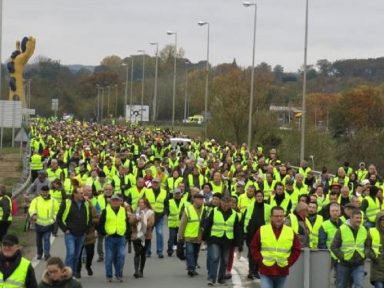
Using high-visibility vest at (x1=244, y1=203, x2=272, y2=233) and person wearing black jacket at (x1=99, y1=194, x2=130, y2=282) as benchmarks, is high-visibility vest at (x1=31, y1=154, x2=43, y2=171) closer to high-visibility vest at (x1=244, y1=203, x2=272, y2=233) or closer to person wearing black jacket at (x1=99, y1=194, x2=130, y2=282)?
person wearing black jacket at (x1=99, y1=194, x2=130, y2=282)

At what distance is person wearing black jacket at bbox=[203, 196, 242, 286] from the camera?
49.3 ft

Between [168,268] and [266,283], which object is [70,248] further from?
[266,283]

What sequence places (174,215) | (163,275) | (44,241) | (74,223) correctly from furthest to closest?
1. (174,215)
2. (44,241)
3. (163,275)
4. (74,223)

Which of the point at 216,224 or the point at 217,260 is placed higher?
the point at 216,224

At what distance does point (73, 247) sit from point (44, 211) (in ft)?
6.90

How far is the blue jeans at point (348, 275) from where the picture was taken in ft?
40.1

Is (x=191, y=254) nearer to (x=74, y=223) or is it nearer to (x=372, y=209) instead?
(x=74, y=223)

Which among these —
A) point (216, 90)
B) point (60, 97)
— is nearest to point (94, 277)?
point (216, 90)

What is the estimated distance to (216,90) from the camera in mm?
58125

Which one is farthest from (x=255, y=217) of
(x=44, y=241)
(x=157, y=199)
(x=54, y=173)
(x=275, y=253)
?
(x=54, y=173)

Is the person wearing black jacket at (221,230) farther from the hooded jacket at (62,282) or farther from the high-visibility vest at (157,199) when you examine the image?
the hooded jacket at (62,282)

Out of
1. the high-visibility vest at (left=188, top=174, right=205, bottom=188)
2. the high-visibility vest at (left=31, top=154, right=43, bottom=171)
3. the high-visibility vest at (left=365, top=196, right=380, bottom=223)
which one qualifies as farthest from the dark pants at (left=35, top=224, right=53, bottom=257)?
the high-visibility vest at (left=31, top=154, right=43, bottom=171)

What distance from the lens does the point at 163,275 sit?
16.3 metres

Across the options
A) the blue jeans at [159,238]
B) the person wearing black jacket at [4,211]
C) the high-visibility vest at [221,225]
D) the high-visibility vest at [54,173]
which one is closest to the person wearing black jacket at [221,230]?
the high-visibility vest at [221,225]
